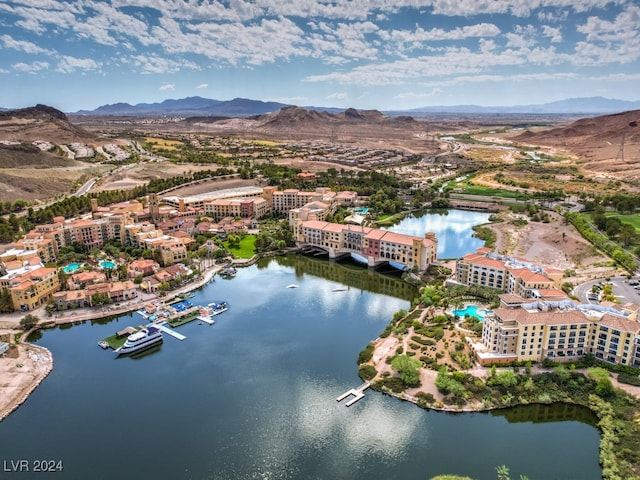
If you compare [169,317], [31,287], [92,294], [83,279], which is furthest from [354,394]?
[31,287]

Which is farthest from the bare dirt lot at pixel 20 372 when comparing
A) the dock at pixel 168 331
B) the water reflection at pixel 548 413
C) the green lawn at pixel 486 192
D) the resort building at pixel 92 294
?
the green lawn at pixel 486 192

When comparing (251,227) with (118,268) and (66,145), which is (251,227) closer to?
(118,268)

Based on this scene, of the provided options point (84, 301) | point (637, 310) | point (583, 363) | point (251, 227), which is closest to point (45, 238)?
point (84, 301)

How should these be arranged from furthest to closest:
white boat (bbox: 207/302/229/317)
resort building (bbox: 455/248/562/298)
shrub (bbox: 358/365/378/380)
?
white boat (bbox: 207/302/229/317), resort building (bbox: 455/248/562/298), shrub (bbox: 358/365/378/380)

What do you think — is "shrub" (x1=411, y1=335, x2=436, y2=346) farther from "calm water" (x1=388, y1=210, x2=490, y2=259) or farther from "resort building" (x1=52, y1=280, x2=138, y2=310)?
"resort building" (x1=52, y1=280, x2=138, y2=310)

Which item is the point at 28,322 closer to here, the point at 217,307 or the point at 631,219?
the point at 217,307

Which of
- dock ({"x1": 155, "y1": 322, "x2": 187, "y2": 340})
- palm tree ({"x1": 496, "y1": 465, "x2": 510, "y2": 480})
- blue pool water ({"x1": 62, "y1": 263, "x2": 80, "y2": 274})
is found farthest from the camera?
blue pool water ({"x1": 62, "y1": 263, "x2": 80, "y2": 274})

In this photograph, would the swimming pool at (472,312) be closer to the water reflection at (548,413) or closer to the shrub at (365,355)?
the shrub at (365,355)

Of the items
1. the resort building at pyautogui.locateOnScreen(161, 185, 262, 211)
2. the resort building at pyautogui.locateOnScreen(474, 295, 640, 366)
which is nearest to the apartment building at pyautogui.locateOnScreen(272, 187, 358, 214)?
the resort building at pyautogui.locateOnScreen(161, 185, 262, 211)
